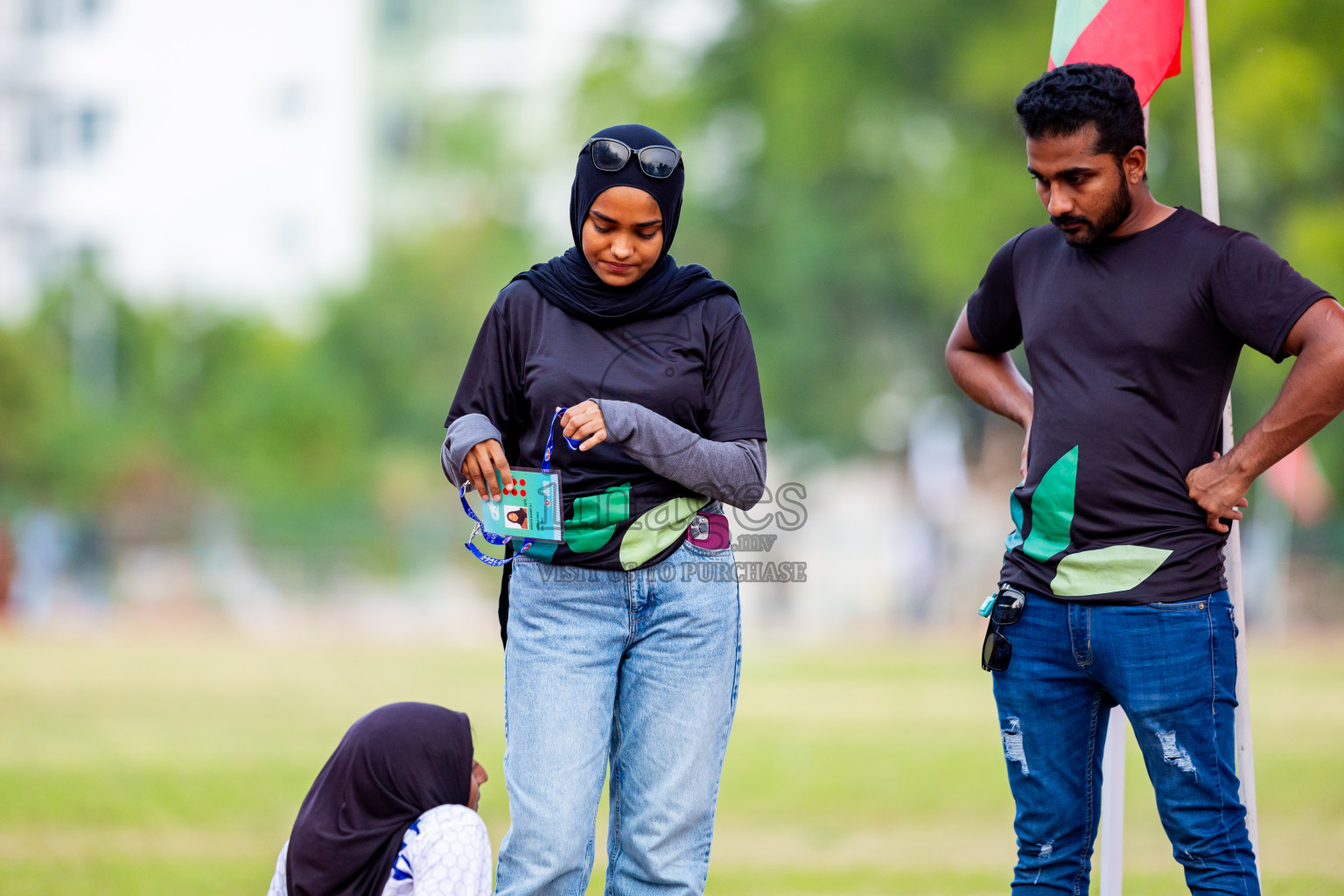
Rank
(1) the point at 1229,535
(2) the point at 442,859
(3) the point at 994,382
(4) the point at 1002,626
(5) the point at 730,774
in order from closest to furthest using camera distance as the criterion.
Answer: (2) the point at 442,859 < (4) the point at 1002,626 < (1) the point at 1229,535 < (3) the point at 994,382 < (5) the point at 730,774

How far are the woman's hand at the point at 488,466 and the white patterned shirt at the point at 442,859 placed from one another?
23.8 inches

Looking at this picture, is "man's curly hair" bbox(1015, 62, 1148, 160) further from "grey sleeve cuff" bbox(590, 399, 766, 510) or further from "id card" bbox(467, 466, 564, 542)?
"id card" bbox(467, 466, 564, 542)

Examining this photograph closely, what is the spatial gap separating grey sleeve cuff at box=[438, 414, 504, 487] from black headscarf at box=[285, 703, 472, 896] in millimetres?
463

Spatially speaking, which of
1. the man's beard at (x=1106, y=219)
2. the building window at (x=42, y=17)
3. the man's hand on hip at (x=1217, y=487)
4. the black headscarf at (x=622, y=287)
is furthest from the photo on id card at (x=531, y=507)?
the building window at (x=42, y=17)

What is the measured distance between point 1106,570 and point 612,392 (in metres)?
1.00

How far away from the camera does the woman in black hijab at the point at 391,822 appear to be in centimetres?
253

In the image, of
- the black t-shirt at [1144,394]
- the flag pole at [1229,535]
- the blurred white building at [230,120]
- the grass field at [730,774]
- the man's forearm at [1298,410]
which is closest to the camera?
the man's forearm at [1298,410]

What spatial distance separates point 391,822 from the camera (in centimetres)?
259

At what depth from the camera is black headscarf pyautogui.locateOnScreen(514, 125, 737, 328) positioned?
8.86ft

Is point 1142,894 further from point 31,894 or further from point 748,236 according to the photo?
point 748,236

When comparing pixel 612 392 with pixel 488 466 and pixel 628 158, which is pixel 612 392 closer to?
pixel 488 466

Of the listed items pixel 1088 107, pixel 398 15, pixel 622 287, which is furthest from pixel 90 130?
pixel 1088 107

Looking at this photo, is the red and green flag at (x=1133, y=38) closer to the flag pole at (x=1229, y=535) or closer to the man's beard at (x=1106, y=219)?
the flag pole at (x=1229, y=535)

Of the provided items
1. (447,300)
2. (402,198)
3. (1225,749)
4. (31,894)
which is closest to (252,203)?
(402,198)
